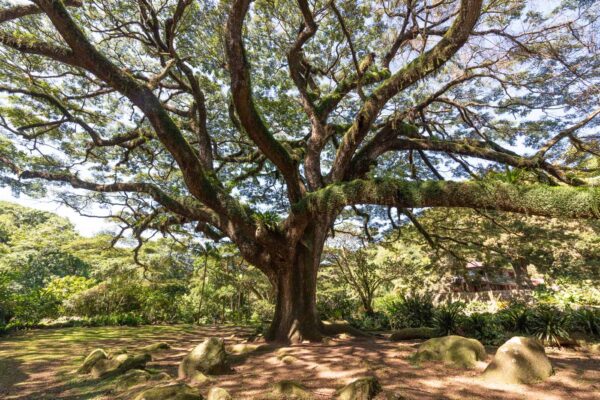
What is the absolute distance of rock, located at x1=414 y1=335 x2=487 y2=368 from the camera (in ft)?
13.7

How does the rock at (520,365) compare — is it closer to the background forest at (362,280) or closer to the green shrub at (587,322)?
the background forest at (362,280)

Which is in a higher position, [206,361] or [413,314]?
[413,314]

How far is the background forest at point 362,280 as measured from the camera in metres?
9.00

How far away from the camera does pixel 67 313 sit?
46.2 feet

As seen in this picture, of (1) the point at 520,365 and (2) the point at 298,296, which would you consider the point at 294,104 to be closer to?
(2) the point at 298,296

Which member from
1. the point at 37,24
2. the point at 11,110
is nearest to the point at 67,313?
the point at 11,110

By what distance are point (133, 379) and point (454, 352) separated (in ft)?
15.2

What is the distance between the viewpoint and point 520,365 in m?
3.53

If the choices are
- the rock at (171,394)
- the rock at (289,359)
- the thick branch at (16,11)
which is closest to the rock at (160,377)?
the rock at (171,394)

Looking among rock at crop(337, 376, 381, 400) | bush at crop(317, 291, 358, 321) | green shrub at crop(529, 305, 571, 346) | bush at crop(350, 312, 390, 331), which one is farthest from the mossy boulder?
bush at crop(317, 291, 358, 321)

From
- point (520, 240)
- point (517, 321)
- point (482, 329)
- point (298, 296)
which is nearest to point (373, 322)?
point (482, 329)

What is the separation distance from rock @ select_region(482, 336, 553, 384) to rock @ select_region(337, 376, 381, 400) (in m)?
1.53

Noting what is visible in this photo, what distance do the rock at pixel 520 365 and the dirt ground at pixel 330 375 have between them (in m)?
0.11

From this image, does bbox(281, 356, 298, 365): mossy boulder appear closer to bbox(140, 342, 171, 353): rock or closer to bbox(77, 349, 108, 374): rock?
bbox(77, 349, 108, 374): rock
